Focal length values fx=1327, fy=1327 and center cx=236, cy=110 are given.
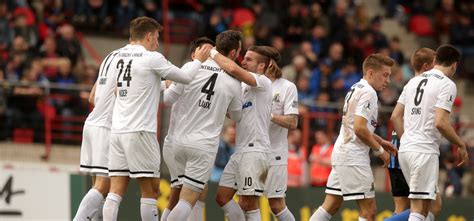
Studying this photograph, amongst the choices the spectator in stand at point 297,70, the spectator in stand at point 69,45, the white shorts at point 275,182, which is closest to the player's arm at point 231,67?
the white shorts at point 275,182

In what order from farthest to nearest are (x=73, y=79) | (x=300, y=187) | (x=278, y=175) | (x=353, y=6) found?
(x=353, y=6), (x=73, y=79), (x=300, y=187), (x=278, y=175)

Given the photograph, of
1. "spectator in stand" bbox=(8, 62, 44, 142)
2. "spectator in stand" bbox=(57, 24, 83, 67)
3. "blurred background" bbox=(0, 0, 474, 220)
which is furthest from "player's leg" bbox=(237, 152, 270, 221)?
"spectator in stand" bbox=(57, 24, 83, 67)

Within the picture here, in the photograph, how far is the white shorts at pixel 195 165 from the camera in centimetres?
1568

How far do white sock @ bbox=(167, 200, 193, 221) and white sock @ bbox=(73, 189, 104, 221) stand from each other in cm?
105

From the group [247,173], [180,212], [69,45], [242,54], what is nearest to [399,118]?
[247,173]

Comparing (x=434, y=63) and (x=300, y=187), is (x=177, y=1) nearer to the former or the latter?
(x=300, y=187)

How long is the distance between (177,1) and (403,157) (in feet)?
43.5

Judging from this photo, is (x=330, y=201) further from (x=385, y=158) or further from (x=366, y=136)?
(x=366, y=136)

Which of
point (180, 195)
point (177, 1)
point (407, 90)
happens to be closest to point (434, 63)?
point (407, 90)

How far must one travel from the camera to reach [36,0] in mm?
27422

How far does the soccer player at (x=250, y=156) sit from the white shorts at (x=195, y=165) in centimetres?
53

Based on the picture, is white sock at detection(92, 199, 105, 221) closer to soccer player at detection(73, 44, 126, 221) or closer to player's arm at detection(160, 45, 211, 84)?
soccer player at detection(73, 44, 126, 221)

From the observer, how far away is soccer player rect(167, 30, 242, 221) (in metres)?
15.7

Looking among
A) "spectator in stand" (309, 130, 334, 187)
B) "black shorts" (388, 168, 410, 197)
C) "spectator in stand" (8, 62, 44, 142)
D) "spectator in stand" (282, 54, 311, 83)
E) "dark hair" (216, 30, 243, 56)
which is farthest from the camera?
"spectator in stand" (282, 54, 311, 83)
